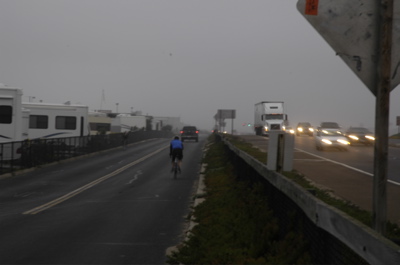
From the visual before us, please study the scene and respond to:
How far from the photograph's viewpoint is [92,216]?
15.0 m

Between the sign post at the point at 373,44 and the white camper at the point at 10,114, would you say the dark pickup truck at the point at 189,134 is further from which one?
the sign post at the point at 373,44

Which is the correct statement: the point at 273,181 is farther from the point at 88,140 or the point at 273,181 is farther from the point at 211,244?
the point at 88,140

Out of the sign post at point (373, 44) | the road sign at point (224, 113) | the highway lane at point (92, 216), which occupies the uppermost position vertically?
the road sign at point (224, 113)

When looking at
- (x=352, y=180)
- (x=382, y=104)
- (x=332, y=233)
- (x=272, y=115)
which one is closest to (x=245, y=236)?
(x=332, y=233)

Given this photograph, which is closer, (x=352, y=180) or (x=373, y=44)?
(x=373, y=44)

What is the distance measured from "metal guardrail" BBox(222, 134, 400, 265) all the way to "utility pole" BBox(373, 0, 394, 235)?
Answer: 26 centimetres

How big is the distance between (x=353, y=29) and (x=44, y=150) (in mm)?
31292

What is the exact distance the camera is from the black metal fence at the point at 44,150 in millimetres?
27708

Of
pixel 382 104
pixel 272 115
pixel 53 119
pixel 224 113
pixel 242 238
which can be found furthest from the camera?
pixel 224 113

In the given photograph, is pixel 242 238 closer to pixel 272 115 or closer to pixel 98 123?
pixel 272 115

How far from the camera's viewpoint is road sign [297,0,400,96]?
15.2 ft

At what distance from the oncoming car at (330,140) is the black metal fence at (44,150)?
17.1 meters

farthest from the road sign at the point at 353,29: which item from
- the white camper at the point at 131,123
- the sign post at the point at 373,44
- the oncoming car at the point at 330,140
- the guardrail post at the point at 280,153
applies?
the white camper at the point at 131,123

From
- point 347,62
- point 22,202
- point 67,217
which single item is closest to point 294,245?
point 347,62
